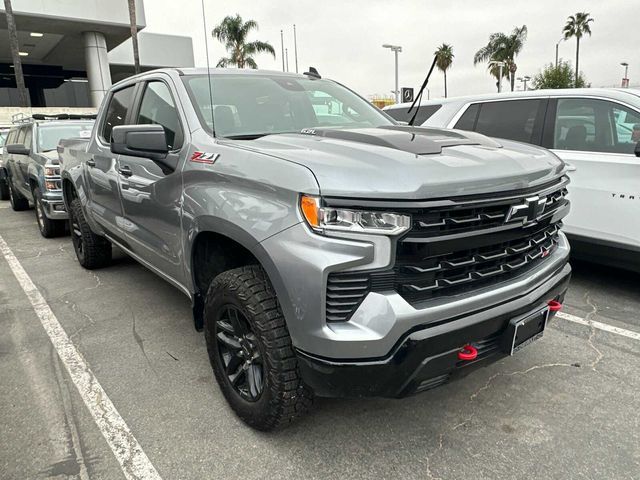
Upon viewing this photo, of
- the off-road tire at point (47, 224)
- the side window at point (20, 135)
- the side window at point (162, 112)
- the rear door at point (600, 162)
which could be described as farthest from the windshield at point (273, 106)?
the side window at point (20, 135)

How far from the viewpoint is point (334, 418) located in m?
2.61

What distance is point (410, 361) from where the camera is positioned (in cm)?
191

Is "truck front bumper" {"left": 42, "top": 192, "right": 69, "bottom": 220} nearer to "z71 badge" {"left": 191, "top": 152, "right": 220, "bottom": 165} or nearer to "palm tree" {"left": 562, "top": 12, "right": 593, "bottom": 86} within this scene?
"z71 badge" {"left": 191, "top": 152, "right": 220, "bottom": 165}

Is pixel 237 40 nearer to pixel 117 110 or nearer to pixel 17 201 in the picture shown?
pixel 17 201

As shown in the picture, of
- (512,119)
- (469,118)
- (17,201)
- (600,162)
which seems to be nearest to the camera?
(600,162)

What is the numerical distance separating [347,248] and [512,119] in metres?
3.75

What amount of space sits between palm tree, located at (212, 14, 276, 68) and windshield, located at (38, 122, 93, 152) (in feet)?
90.6

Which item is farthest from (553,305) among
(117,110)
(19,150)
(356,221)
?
(19,150)

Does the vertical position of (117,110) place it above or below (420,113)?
above

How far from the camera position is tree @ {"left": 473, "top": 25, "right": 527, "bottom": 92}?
4325 centimetres

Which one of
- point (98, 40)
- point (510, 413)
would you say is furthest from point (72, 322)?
point (98, 40)

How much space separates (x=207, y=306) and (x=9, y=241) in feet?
19.7

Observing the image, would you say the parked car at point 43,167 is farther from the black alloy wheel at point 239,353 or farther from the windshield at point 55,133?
the black alloy wheel at point 239,353

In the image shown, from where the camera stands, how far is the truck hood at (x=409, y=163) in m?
1.91
